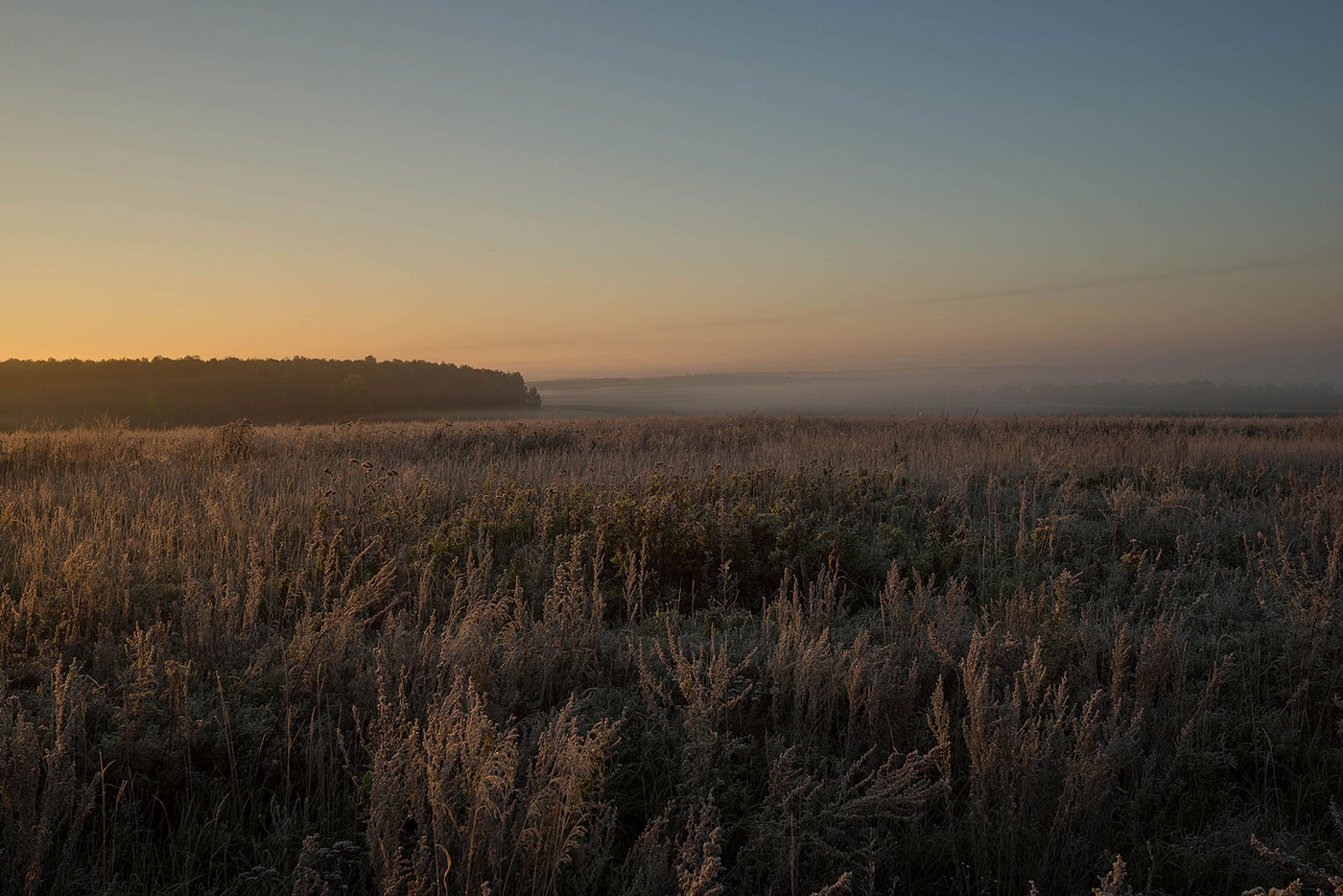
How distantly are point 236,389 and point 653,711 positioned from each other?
7169 cm

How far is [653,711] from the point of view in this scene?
3.27 meters

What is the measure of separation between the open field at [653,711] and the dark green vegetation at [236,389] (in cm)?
5517

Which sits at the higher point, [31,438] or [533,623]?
[31,438]

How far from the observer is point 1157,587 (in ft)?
19.1

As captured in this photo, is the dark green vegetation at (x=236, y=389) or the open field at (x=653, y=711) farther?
the dark green vegetation at (x=236, y=389)

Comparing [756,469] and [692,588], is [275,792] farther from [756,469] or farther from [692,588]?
[756,469]

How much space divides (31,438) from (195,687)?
12087 mm

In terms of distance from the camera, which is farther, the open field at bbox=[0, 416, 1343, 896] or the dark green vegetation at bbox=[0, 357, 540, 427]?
the dark green vegetation at bbox=[0, 357, 540, 427]

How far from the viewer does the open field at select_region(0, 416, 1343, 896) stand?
238 cm

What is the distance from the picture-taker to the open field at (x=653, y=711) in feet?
7.82

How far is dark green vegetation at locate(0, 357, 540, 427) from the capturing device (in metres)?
58.6

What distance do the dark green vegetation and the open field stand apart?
55.2 metres

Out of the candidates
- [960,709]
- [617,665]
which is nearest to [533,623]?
[617,665]

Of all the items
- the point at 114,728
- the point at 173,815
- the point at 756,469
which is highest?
the point at 756,469
